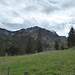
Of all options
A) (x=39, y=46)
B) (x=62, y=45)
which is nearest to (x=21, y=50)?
(x=39, y=46)

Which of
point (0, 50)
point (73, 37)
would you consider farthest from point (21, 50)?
point (73, 37)

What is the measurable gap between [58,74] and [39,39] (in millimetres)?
59163

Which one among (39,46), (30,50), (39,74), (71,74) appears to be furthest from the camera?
(39,46)

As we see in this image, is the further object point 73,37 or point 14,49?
point 14,49

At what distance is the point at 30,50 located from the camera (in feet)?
183

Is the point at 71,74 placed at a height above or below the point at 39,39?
below

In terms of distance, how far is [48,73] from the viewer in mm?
8828

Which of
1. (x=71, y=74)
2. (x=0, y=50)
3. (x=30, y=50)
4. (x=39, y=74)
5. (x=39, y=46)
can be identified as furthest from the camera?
(x=39, y=46)

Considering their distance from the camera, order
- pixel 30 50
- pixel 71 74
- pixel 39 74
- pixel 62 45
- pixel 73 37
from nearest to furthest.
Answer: pixel 71 74, pixel 39 74, pixel 73 37, pixel 30 50, pixel 62 45

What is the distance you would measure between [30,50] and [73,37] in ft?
92.9

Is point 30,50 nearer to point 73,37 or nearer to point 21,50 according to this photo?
point 21,50

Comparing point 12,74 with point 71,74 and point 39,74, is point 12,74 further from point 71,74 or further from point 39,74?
point 71,74

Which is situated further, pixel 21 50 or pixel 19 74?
pixel 21 50

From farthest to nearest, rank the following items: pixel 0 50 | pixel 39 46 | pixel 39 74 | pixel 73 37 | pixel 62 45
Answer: pixel 62 45 < pixel 39 46 < pixel 0 50 < pixel 73 37 < pixel 39 74
